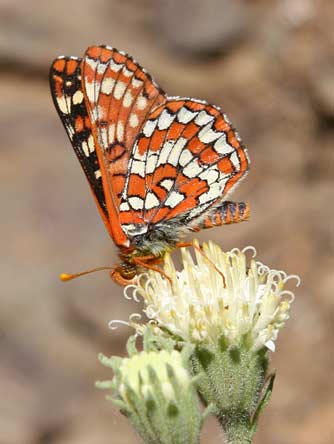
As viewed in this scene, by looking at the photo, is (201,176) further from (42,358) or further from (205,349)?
(42,358)

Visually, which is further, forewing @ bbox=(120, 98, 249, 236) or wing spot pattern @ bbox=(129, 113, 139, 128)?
wing spot pattern @ bbox=(129, 113, 139, 128)

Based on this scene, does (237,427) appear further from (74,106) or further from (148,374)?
(74,106)

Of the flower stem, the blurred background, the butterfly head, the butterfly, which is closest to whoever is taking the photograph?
the flower stem

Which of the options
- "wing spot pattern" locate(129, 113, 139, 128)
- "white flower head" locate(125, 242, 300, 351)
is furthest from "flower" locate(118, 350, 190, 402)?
"wing spot pattern" locate(129, 113, 139, 128)

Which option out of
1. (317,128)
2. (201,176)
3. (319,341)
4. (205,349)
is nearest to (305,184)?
(317,128)

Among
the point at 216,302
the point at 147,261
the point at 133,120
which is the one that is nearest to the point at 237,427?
the point at 216,302

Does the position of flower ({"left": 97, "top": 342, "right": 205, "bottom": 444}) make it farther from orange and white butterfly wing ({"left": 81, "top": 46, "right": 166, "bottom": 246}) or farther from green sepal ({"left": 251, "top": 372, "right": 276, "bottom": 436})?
orange and white butterfly wing ({"left": 81, "top": 46, "right": 166, "bottom": 246})
